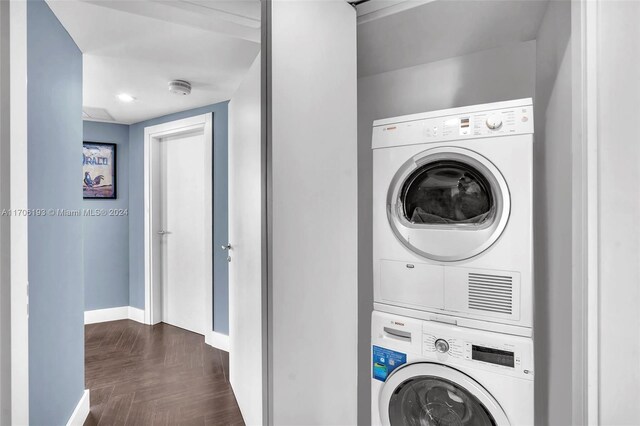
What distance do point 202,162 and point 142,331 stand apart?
3.72 ft

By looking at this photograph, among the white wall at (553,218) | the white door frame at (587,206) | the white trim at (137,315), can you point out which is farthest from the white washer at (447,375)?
the white trim at (137,315)

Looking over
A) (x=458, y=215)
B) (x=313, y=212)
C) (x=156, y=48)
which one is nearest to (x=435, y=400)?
(x=458, y=215)

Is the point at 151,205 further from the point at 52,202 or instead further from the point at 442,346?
the point at 442,346

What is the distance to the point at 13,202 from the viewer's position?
24.1 inches

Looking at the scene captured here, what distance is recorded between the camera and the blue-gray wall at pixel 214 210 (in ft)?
5.04

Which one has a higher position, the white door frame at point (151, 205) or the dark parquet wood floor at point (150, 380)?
the white door frame at point (151, 205)

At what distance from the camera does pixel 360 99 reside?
6.10 feet

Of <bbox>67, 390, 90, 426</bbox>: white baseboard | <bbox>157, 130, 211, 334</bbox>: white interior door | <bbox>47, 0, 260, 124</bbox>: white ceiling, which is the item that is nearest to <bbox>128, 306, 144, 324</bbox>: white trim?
<bbox>157, 130, 211, 334</bbox>: white interior door

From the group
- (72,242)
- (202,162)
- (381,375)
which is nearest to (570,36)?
(381,375)

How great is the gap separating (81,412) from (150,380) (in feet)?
1.28

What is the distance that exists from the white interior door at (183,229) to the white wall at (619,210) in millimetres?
1969

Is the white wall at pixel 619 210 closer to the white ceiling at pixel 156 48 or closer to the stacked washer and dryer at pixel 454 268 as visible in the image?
the stacked washer and dryer at pixel 454 268

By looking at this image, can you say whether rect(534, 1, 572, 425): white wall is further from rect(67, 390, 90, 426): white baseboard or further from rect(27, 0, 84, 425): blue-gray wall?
rect(67, 390, 90, 426): white baseboard

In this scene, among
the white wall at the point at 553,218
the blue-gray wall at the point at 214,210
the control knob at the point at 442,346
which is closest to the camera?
the white wall at the point at 553,218
